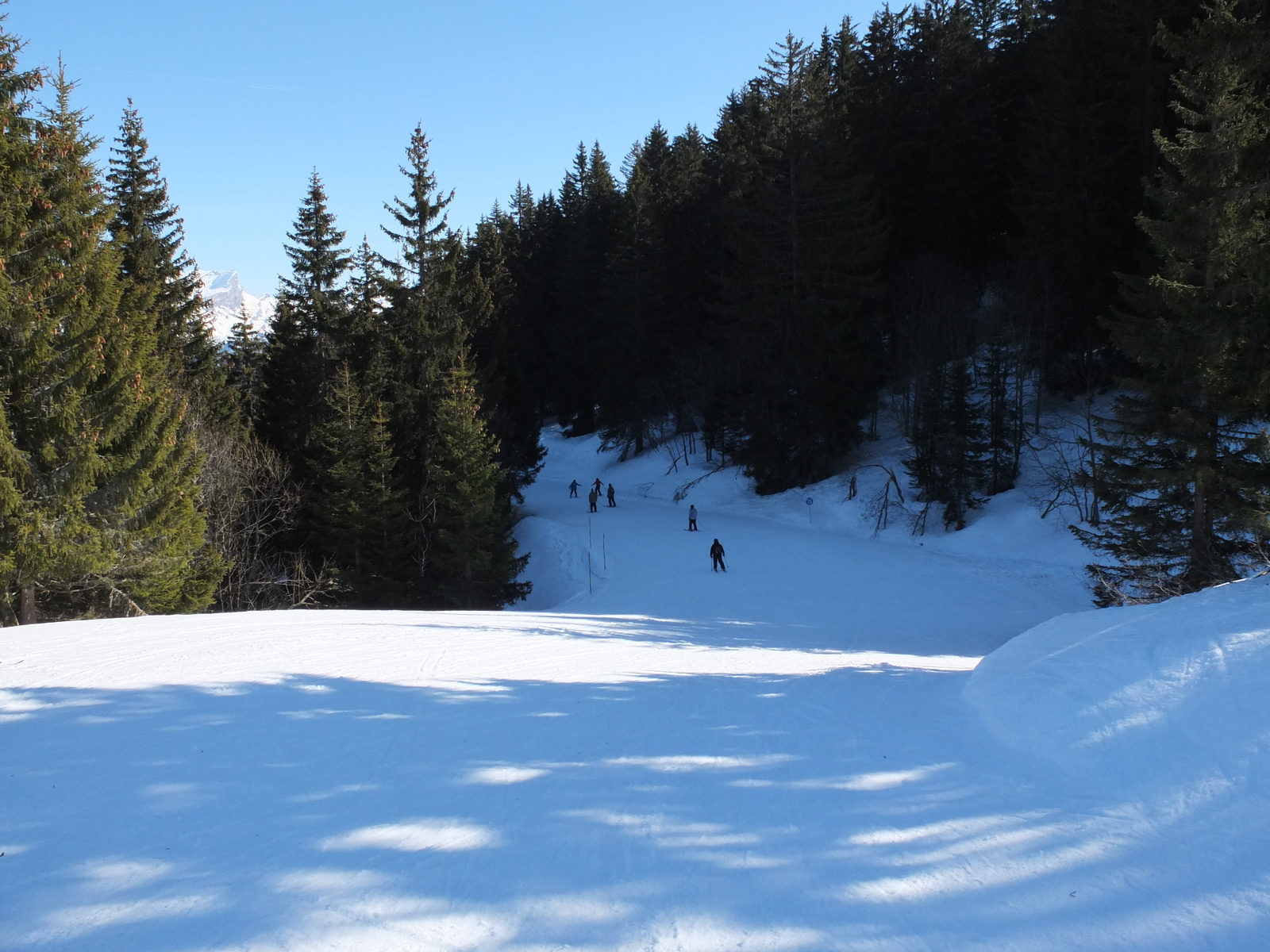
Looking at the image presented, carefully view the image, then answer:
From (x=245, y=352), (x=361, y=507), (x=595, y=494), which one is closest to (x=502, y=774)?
(x=361, y=507)

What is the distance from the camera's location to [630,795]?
539cm

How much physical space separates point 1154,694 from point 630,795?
14.0 ft

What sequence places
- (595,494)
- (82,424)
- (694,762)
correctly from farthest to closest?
(595,494) < (82,424) < (694,762)

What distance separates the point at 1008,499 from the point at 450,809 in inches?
1055

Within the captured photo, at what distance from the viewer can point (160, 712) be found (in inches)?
265

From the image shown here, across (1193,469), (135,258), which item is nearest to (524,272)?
(135,258)

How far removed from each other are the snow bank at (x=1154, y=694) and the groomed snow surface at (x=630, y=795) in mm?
26

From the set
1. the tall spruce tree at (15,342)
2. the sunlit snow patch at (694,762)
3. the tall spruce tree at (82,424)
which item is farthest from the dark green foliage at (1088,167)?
the tall spruce tree at (15,342)

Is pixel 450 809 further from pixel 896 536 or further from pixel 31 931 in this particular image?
pixel 896 536

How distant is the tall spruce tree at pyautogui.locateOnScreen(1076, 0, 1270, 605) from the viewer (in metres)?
12.8

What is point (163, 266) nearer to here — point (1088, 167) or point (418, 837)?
point (418, 837)

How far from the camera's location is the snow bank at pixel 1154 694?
5.17m

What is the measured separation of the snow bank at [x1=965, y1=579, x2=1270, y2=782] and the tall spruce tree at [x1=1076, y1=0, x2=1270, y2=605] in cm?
620

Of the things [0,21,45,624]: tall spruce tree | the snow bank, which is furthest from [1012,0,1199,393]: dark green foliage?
[0,21,45,624]: tall spruce tree
